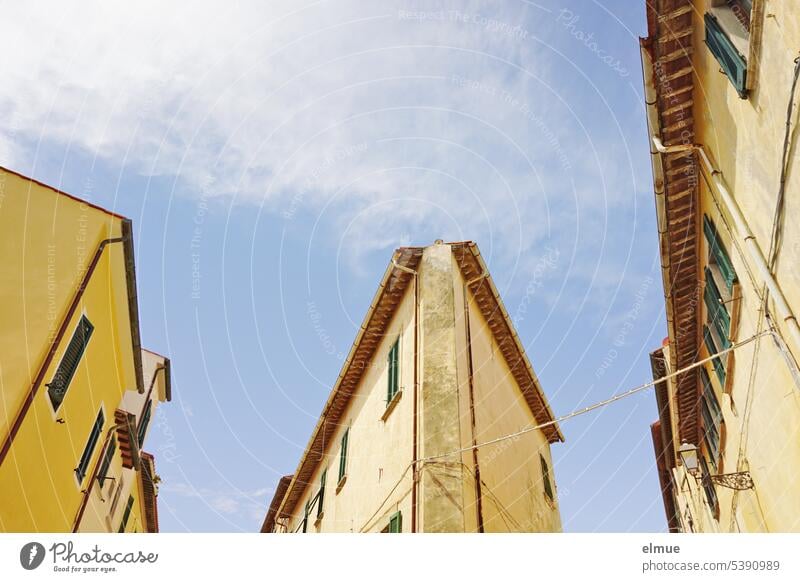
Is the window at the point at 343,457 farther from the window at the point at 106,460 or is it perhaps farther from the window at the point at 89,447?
the window at the point at 106,460

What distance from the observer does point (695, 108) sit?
26.2ft

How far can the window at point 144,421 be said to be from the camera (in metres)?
17.2

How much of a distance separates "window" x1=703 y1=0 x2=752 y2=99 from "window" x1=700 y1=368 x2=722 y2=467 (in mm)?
7011

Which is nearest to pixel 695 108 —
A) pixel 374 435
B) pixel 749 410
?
pixel 749 410

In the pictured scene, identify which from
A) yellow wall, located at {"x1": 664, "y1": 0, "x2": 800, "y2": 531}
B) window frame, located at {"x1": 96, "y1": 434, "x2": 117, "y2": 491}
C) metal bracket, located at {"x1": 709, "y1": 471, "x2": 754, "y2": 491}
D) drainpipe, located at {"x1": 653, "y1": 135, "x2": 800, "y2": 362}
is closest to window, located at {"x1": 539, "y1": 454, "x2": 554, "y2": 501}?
metal bracket, located at {"x1": 709, "y1": 471, "x2": 754, "y2": 491}

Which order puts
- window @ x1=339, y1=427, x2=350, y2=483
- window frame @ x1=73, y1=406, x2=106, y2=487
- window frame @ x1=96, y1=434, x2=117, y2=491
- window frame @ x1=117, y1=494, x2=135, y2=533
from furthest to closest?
window frame @ x1=117, y1=494, x2=135, y2=533
window frame @ x1=96, y1=434, x2=117, y2=491
window @ x1=339, y1=427, x2=350, y2=483
window frame @ x1=73, y1=406, x2=106, y2=487

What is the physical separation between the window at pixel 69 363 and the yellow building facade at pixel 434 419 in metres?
5.42

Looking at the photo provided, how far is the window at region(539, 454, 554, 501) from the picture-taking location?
13.5 m

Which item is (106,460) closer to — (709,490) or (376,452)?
(376,452)

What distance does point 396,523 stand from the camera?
7.84 m

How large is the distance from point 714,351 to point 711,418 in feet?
8.55
